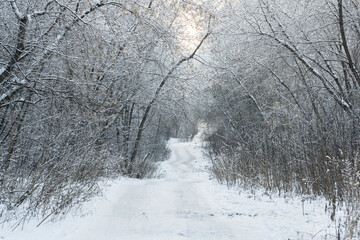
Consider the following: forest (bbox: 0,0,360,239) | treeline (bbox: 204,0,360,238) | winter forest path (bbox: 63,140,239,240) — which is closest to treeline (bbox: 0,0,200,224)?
forest (bbox: 0,0,360,239)

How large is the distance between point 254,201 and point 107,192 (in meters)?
2.96

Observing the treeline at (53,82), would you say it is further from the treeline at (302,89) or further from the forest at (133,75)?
the treeline at (302,89)

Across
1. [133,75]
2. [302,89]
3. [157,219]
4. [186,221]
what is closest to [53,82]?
[133,75]

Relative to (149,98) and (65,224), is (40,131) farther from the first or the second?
(149,98)

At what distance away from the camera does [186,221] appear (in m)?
3.96

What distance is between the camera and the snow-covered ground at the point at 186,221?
3.30 meters

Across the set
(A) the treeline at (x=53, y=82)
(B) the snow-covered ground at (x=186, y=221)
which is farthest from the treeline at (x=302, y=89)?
(A) the treeline at (x=53, y=82)

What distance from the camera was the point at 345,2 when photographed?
262 inches

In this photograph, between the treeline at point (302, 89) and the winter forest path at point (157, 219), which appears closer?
the winter forest path at point (157, 219)

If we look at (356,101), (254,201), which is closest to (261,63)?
(356,101)

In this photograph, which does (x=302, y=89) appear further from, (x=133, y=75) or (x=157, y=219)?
(x=157, y=219)

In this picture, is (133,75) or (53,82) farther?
(133,75)

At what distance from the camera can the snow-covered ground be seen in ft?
10.8

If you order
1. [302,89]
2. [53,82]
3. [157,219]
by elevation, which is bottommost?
[157,219]
